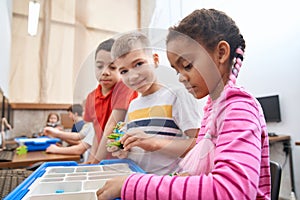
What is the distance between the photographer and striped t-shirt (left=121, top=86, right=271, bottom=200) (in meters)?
0.29

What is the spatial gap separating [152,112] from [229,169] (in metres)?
0.26

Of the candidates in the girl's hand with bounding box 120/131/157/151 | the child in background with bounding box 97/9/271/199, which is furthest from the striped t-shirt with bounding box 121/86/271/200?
the girl's hand with bounding box 120/131/157/151

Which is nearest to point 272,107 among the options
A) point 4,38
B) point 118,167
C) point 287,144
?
point 287,144

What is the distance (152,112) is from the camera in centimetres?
52

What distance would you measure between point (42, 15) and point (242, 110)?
3342 mm

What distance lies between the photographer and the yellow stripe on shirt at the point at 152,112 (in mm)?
468

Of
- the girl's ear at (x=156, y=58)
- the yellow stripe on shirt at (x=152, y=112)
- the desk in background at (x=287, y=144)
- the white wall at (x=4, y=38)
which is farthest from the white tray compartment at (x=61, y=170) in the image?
the white wall at (x=4, y=38)

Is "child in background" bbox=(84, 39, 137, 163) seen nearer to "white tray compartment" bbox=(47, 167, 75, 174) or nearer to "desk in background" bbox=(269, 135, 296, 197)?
"white tray compartment" bbox=(47, 167, 75, 174)

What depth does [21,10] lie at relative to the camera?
9.43ft

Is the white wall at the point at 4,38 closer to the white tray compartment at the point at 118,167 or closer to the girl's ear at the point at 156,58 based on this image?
the white tray compartment at the point at 118,167

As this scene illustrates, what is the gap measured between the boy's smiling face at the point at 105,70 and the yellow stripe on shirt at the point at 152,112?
0.31 feet

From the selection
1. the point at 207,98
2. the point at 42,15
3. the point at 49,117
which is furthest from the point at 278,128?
the point at 42,15

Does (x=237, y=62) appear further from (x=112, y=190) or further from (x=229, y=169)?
(x=112, y=190)

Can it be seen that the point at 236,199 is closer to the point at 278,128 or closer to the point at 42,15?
the point at 278,128
